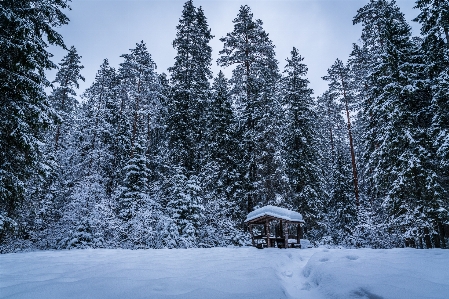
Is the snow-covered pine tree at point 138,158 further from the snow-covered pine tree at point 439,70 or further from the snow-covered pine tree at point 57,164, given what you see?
the snow-covered pine tree at point 439,70

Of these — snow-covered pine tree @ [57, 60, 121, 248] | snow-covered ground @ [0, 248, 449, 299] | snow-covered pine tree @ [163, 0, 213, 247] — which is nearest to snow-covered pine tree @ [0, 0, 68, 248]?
snow-covered pine tree @ [57, 60, 121, 248]

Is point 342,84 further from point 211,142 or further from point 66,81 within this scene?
point 66,81

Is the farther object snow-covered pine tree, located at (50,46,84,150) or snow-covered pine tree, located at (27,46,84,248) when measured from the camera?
snow-covered pine tree, located at (50,46,84,150)

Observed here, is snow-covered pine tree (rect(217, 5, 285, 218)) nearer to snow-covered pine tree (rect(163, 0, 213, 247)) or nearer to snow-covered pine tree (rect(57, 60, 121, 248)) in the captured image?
snow-covered pine tree (rect(163, 0, 213, 247))

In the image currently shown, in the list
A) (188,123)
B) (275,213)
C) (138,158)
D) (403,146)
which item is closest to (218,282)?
(275,213)

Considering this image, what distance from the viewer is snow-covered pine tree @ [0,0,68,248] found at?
26.9 ft

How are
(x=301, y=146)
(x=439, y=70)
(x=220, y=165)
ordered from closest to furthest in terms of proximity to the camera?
(x=439, y=70) < (x=220, y=165) < (x=301, y=146)

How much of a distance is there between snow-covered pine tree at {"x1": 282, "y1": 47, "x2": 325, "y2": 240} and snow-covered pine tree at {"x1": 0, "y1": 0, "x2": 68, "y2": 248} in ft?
54.6

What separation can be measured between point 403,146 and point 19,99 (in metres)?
17.9

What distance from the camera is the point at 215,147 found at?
2083cm

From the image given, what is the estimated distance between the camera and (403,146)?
1316cm

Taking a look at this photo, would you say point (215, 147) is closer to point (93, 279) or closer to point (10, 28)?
point (10, 28)

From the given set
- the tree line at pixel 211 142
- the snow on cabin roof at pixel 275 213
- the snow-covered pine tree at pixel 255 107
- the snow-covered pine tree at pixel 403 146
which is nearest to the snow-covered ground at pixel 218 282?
the tree line at pixel 211 142

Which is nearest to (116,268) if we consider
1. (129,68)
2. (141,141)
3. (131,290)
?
(131,290)
